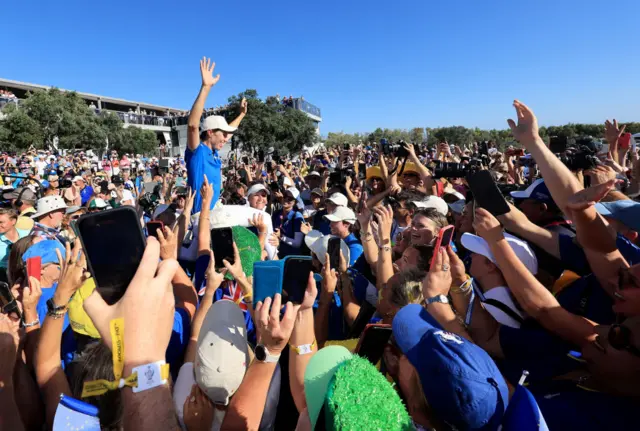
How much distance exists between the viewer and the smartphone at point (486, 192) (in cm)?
194

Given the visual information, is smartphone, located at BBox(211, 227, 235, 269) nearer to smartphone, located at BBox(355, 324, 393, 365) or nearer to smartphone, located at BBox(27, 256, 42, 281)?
smartphone, located at BBox(355, 324, 393, 365)

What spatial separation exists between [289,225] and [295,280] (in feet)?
12.4

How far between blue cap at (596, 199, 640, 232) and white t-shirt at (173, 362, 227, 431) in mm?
2518

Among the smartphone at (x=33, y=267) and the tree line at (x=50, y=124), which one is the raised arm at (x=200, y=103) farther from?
the tree line at (x=50, y=124)

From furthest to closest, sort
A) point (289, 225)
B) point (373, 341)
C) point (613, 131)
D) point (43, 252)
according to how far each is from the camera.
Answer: point (289, 225)
point (613, 131)
point (43, 252)
point (373, 341)

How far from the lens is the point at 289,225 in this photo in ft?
17.7

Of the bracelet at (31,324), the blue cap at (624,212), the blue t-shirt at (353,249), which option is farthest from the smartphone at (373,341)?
the bracelet at (31,324)

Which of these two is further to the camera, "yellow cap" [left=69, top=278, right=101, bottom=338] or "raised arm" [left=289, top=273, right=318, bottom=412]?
"yellow cap" [left=69, top=278, right=101, bottom=338]

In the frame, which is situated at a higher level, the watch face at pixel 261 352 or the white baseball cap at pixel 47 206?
the white baseball cap at pixel 47 206

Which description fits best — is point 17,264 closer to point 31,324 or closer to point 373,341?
point 31,324

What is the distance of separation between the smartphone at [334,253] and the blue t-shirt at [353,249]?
0.89m

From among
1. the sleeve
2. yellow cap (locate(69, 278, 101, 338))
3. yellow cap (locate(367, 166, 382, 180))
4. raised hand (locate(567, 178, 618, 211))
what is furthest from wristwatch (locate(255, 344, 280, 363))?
yellow cap (locate(367, 166, 382, 180))

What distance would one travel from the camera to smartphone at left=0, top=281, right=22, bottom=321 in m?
2.10

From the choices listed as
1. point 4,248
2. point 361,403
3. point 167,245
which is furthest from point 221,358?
point 4,248
